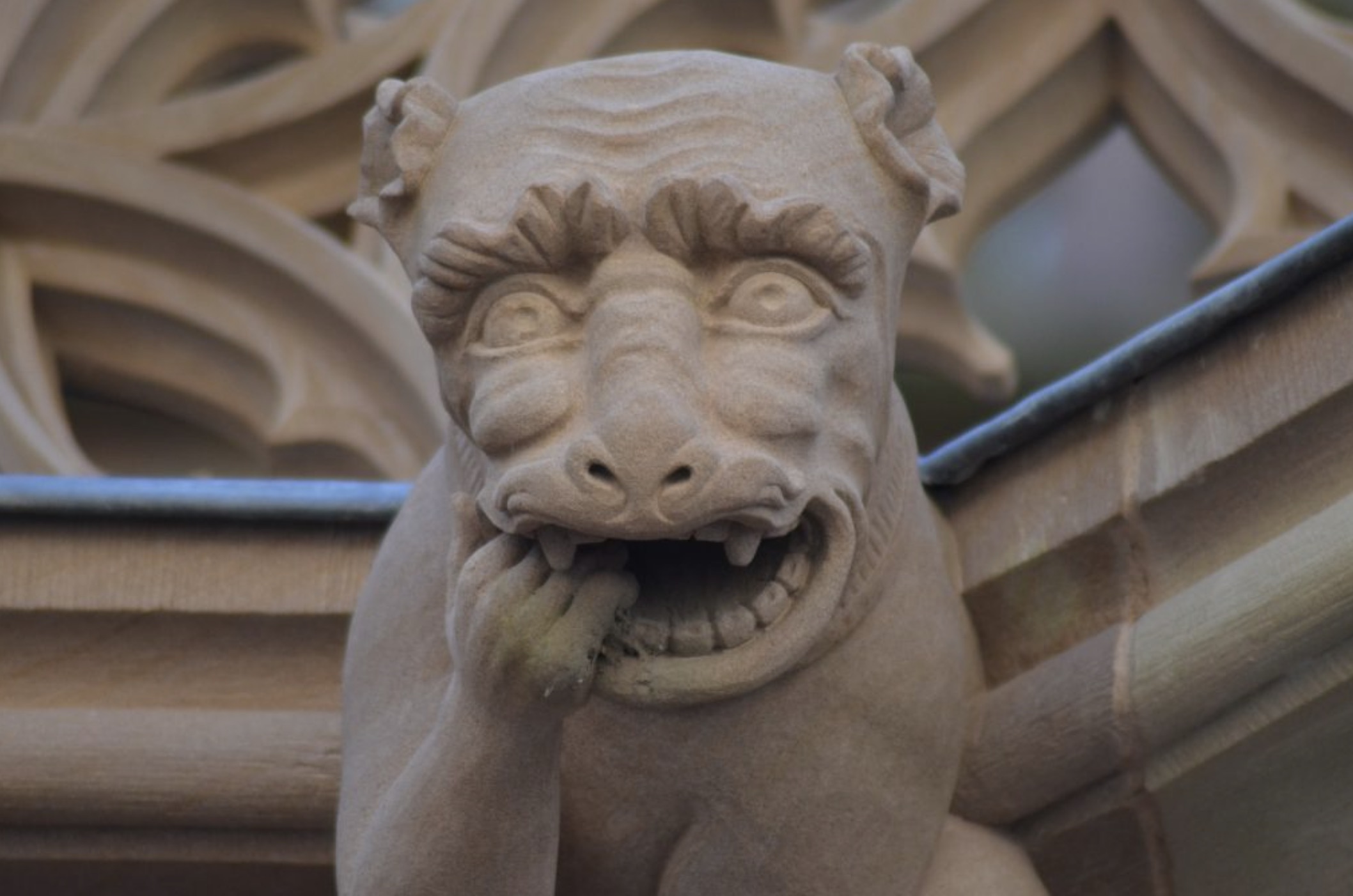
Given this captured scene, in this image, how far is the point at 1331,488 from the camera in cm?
287

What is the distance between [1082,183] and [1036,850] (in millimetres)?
2814

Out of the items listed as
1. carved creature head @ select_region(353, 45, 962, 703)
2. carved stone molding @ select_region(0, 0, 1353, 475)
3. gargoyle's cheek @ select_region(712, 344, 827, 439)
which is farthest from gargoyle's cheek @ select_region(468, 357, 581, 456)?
carved stone molding @ select_region(0, 0, 1353, 475)

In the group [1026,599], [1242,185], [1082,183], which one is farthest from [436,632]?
[1082,183]

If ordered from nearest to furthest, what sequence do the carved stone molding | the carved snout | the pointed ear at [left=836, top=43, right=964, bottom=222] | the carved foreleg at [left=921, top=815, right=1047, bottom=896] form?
the carved snout
the pointed ear at [left=836, top=43, right=964, bottom=222]
the carved foreleg at [left=921, top=815, right=1047, bottom=896]
the carved stone molding

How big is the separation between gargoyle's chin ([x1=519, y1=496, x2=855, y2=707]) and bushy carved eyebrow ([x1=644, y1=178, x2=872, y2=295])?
0.18m

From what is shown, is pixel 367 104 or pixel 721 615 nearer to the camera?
pixel 721 615

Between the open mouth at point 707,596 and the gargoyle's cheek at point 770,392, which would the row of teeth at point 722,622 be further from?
the gargoyle's cheek at point 770,392

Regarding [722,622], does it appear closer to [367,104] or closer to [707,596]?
[707,596]

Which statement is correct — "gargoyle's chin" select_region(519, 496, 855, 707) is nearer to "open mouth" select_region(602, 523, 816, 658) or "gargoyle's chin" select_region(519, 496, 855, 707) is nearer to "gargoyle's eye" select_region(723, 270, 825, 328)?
"open mouth" select_region(602, 523, 816, 658)

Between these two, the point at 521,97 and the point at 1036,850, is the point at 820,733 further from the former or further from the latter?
the point at 521,97

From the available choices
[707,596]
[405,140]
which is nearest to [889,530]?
[707,596]

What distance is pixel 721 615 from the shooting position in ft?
8.48

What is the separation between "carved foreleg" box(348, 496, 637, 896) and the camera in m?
2.54

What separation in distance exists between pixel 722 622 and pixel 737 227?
11.0 inches
